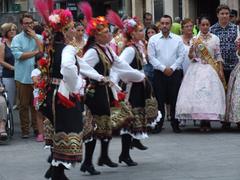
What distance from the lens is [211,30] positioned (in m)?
12.0

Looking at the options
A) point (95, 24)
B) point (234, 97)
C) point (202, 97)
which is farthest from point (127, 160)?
point (234, 97)

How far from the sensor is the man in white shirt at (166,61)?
39.2ft

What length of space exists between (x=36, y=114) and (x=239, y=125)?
329cm

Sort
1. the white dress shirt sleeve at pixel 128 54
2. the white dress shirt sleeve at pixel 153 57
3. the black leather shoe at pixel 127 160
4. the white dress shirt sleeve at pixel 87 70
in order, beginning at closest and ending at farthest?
the white dress shirt sleeve at pixel 87 70
the black leather shoe at pixel 127 160
the white dress shirt sleeve at pixel 128 54
the white dress shirt sleeve at pixel 153 57

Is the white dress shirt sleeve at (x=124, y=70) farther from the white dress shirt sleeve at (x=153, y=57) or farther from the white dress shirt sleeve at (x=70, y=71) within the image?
the white dress shirt sleeve at (x=153, y=57)

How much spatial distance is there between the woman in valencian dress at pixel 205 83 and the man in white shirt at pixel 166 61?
0.33m

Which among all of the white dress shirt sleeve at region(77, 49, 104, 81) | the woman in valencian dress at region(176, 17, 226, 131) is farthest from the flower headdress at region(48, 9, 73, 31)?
the woman in valencian dress at region(176, 17, 226, 131)

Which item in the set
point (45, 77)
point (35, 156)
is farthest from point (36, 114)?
point (45, 77)

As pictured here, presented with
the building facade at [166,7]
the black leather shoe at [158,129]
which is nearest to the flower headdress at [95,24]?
the black leather shoe at [158,129]

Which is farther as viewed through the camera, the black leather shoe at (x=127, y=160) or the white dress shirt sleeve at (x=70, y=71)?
the black leather shoe at (x=127, y=160)

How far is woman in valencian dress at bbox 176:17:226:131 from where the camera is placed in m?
11.6

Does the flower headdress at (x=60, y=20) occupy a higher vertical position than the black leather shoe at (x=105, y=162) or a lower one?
higher

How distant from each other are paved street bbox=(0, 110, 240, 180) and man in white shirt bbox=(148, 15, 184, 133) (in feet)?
1.97

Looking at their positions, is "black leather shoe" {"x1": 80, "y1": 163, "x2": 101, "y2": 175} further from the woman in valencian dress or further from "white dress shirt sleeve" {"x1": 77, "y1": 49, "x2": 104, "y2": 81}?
the woman in valencian dress
